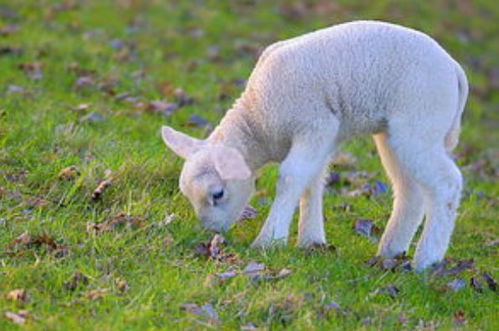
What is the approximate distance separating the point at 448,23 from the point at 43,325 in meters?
13.7

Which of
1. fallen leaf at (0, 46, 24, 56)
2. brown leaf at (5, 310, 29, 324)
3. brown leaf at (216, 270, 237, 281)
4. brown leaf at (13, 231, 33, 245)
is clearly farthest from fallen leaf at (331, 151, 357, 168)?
brown leaf at (5, 310, 29, 324)

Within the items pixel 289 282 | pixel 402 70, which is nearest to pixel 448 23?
pixel 402 70

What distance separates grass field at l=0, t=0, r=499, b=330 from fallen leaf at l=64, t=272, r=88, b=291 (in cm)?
1

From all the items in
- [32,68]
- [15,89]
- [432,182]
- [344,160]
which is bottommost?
[344,160]

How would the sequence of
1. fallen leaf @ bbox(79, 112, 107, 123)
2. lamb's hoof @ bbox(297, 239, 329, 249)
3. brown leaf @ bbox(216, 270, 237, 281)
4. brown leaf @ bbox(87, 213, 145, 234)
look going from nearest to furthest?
brown leaf @ bbox(216, 270, 237, 281) → brown leaf @ bbox(87, 213, 145, 234) → lamb's hoof @ bbox(297, 239, 329, 249) → fallen leaf @ bbox(79, 112, 107, 123)

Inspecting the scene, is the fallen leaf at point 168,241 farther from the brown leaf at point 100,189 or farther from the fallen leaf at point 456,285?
the fallen leaf at point 456,285

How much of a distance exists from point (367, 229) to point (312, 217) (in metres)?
0.75

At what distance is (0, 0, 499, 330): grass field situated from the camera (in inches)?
203

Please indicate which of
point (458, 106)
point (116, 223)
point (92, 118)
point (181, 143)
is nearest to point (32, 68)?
point (92, 118)

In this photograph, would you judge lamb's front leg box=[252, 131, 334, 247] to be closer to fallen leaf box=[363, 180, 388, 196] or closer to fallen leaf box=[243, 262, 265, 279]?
fallen leaf box=[243, 262, 265, 279]

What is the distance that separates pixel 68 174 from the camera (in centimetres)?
678

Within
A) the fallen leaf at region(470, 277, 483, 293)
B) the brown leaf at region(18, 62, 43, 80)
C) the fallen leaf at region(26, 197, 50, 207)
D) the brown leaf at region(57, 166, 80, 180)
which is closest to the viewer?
the fallen leaf at region(470, 277, 483, 293)

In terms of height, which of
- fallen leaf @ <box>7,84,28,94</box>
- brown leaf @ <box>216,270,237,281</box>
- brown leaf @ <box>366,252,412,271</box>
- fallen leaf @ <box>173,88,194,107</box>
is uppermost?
brown leaf @ <box>216,270,237,281</box>

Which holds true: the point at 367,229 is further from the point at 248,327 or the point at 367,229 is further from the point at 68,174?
the point at 248,327
